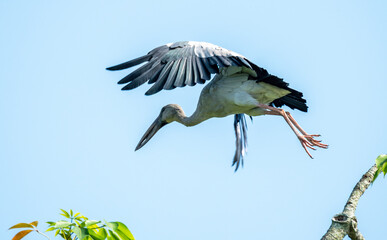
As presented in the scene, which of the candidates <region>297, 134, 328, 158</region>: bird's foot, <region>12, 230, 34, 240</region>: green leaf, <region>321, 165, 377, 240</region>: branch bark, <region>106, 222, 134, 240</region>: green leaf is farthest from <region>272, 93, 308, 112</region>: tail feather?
<region>12, 230, 34, 240</region>: green leaf

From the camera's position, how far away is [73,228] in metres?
3.88

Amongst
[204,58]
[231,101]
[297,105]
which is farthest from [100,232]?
[297,105]

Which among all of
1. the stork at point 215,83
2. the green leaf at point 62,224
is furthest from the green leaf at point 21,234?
the stork at point 215,83

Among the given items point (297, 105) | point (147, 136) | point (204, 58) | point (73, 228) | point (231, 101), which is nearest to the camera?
point (73, 228)

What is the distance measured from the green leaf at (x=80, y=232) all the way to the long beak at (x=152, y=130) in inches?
257

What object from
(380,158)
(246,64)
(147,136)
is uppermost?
(246,64)

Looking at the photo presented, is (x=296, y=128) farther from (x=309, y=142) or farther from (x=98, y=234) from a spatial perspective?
(x=98, y=234)

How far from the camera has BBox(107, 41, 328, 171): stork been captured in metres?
7.67

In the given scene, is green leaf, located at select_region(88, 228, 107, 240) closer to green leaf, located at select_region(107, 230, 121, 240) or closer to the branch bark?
green leaf, located at select_region(107, 230, 121, 240)

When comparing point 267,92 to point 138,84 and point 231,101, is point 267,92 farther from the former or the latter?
point 138,84

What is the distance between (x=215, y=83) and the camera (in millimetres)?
8922

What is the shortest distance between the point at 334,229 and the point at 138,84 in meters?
3.36

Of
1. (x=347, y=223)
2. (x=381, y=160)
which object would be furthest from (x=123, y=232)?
(x=347, y=223)

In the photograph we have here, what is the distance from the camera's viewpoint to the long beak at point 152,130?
1040 cm
